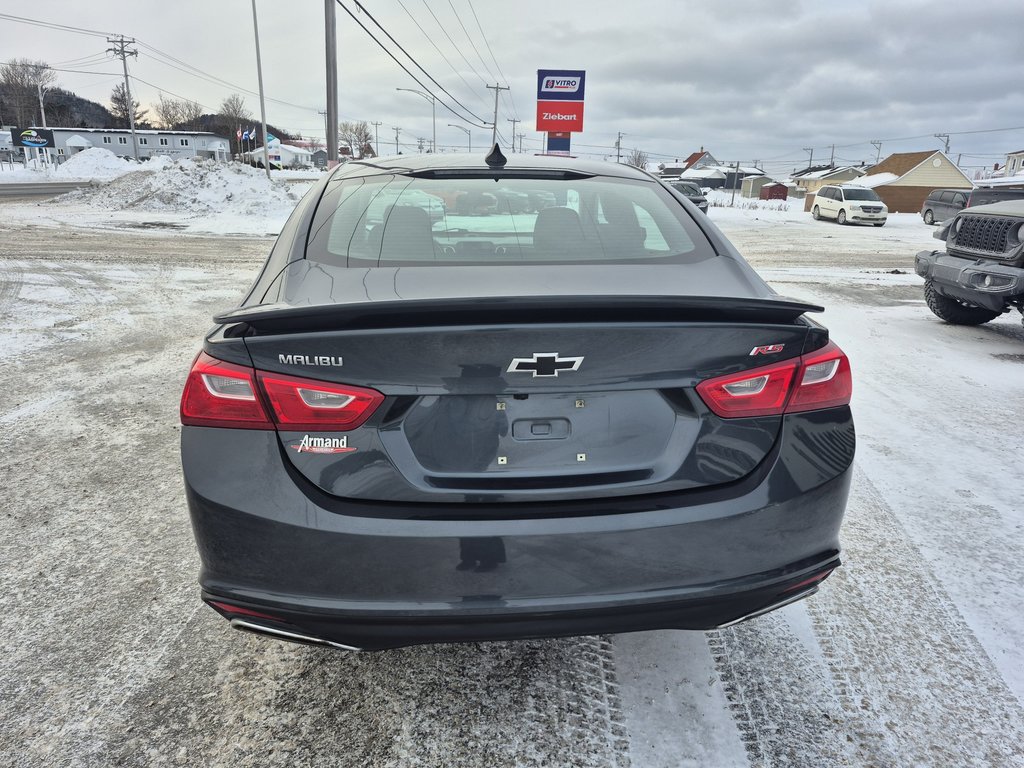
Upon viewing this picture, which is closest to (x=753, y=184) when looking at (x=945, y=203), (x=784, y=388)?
(x=945, y=203)

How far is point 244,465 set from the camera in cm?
170

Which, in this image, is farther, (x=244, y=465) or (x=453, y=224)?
(x=453, y=224)

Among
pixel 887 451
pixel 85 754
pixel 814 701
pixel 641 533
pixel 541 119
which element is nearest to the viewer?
pixel 641 533

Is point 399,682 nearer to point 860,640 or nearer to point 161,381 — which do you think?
point 860,640

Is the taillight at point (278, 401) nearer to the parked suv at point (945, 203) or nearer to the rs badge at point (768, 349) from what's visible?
the rs badge at point (768, 349)

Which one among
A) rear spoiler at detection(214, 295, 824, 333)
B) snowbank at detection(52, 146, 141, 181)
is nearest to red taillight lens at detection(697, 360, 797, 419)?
rear spoiler at detection(214, 295, 824, 333)

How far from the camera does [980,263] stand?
655 centimetres

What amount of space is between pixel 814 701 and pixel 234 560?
1.82 metres

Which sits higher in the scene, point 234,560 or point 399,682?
point 234,560

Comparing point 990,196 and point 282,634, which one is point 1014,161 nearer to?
point 990,196

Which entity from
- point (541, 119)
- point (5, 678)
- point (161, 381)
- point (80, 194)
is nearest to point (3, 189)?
point (80, 194)

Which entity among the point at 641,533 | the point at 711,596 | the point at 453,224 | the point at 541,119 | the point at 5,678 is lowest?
the point at 5,678

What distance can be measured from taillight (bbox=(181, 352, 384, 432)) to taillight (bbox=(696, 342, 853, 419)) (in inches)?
34.4

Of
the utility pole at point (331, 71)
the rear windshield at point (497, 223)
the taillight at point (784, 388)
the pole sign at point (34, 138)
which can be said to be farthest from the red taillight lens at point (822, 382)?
the pole sign at point (34, 138)
